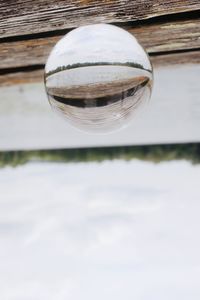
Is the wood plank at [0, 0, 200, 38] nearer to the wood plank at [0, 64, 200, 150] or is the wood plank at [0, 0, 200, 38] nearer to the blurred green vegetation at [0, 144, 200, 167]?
the wood plank at [0, 64, 200, 150]

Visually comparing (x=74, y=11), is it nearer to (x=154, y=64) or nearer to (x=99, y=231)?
(x=154, y=64)

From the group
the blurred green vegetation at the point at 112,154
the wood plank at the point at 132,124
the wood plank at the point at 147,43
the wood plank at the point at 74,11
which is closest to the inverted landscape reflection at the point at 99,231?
the blurred green vegetation at the point at 112,154

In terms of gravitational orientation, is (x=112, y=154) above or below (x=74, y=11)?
below

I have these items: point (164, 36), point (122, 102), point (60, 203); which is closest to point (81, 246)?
point (60, 203)

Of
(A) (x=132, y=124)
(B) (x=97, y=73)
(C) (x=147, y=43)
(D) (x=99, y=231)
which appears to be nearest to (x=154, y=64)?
(C) (x=147, y=43)

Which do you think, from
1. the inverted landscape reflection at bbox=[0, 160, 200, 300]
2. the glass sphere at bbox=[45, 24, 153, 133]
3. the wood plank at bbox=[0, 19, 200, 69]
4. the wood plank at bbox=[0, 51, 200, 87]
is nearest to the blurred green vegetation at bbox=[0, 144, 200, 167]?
the inverted landscape reflection at bbox=[0, 160, 200, 300]

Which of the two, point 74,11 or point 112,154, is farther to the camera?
point 112,154

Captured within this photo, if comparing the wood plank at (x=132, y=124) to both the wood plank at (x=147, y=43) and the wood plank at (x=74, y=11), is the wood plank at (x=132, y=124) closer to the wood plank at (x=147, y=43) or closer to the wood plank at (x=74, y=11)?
the wood plank at (x=147, y=43)
